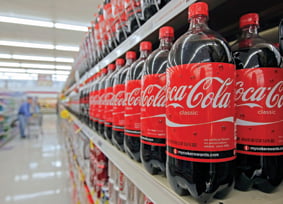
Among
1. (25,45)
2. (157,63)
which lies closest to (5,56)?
(25,45)

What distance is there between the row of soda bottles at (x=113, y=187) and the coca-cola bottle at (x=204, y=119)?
13.7 inches

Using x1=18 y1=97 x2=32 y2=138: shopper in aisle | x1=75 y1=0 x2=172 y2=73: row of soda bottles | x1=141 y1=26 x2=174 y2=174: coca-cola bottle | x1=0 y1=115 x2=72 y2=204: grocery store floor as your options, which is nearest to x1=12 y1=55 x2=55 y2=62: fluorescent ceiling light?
x1=18 y1=97 x2=32 y2=138: shopper in aisle

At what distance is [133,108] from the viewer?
685mm

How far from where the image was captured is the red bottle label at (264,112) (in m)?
0.42

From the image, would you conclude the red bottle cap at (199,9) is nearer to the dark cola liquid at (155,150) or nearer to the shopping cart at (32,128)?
the dark cola liquid at (155,150)

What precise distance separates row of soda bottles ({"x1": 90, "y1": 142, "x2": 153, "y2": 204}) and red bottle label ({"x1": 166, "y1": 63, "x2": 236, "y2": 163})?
0.39 m

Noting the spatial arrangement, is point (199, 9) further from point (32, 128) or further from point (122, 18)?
point (32, 128)

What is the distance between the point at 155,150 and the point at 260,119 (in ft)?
0.90

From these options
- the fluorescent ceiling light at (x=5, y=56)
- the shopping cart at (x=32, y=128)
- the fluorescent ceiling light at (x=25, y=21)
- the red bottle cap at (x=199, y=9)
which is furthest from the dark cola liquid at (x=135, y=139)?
the fluorescent ceiling light at (x=5, y=56)

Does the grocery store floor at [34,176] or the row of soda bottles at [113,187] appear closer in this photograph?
the row of soda bottles at [113,187]

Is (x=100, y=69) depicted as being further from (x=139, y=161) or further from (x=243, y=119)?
(x=243, y=119)

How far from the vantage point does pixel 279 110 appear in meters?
0.42

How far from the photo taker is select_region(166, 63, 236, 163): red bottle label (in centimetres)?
38

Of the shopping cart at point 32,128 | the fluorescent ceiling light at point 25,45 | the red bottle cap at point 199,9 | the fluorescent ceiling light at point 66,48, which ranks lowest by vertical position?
the shopping cart at point 32,128
